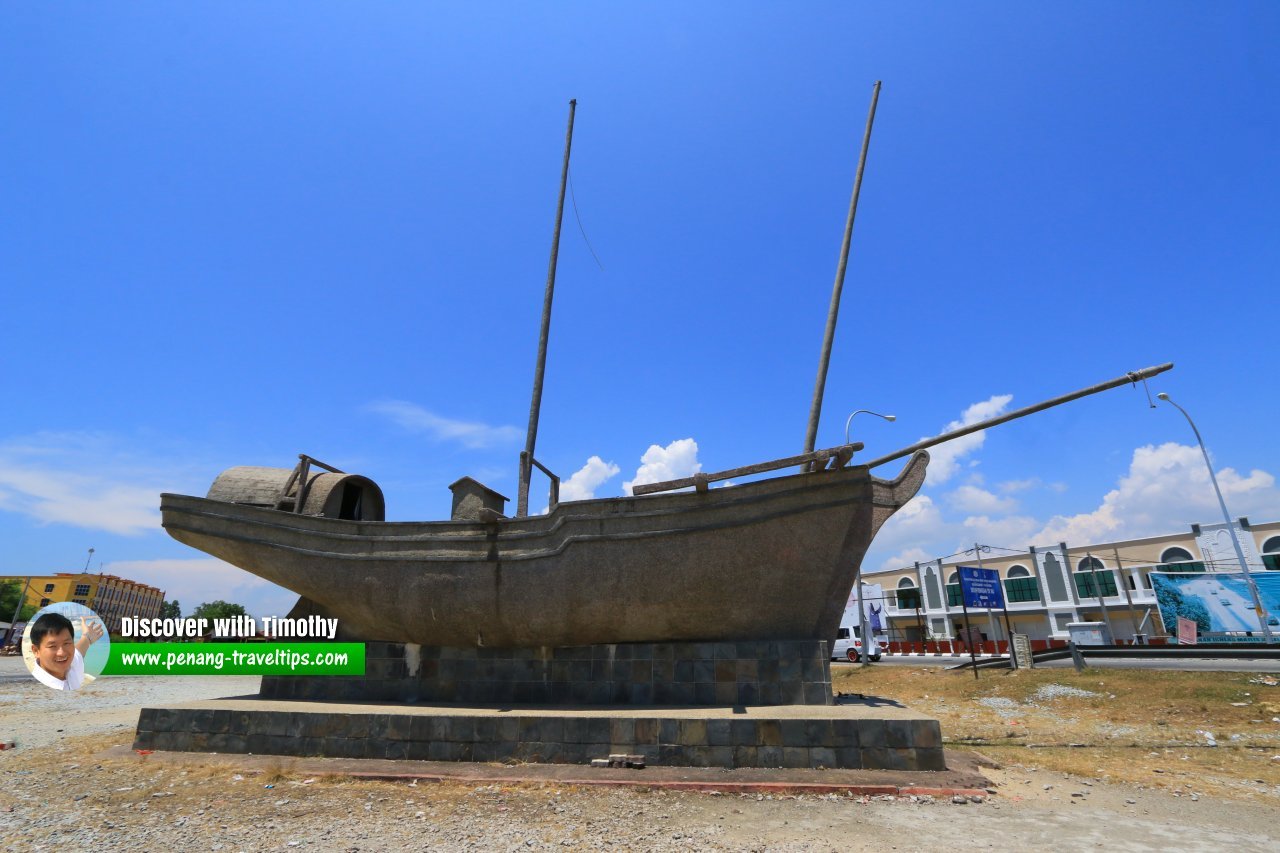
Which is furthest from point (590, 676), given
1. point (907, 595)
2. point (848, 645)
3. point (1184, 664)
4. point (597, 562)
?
point (907, 595)

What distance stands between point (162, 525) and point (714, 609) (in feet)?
34.0

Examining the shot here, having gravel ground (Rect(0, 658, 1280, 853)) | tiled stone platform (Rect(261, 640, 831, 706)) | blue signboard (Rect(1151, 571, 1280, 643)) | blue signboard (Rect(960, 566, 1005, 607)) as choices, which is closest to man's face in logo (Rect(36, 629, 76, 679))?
tiled stone platform (Rect(261, 640, 831, 706))

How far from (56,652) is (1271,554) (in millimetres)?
54289

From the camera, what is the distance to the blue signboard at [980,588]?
22391 millimetres

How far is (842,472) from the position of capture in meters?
9.10

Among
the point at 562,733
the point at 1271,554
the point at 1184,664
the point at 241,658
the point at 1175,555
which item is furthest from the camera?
the point at 1175,555

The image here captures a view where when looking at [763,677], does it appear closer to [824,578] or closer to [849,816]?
[824,578]

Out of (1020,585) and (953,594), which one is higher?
(1020,585)

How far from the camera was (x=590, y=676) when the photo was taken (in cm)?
995

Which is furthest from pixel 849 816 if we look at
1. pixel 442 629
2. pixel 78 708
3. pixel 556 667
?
pixel 78 708

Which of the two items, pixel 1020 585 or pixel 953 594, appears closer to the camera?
pixel 1020 585

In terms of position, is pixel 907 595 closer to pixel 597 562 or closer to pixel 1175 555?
pixel 1175 555

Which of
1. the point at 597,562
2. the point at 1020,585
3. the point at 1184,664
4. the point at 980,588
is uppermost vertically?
the point at 1020,585

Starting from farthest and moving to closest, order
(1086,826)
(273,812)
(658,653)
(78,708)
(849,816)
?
(78,708)
(658,653)
(273,812)
(849,816)
(1086,826)
